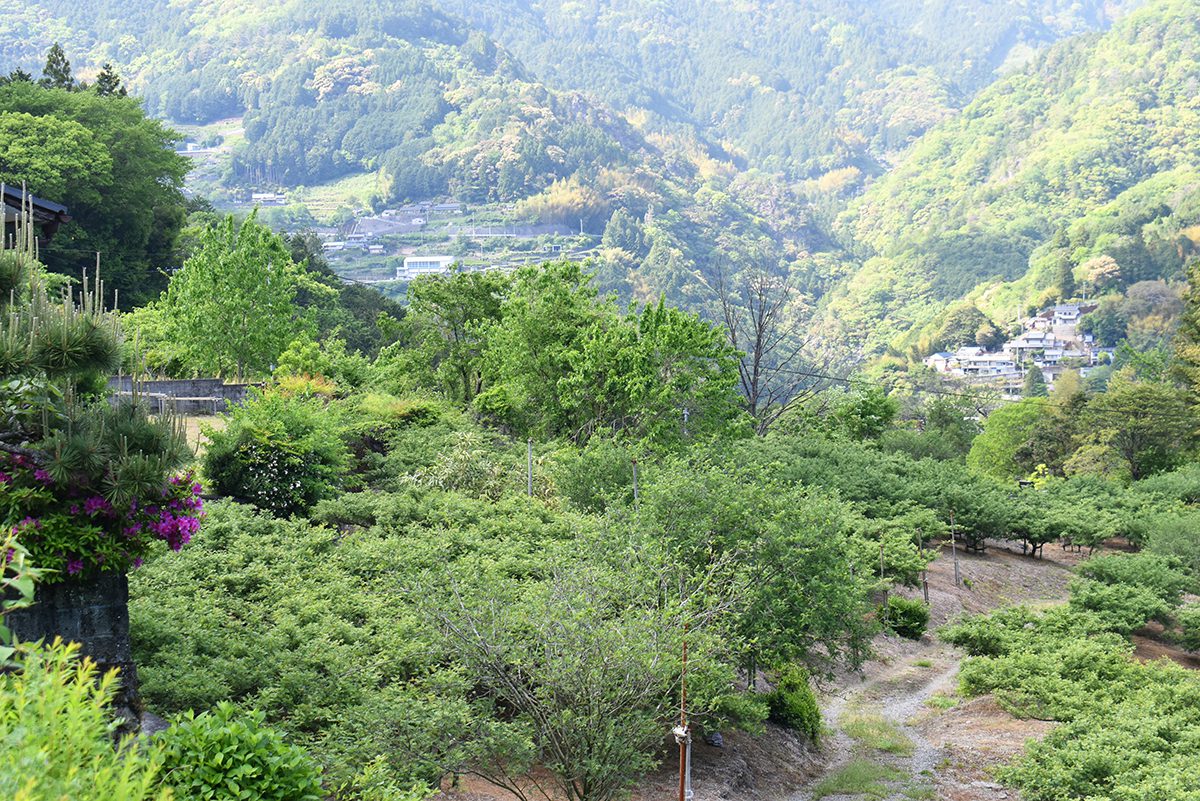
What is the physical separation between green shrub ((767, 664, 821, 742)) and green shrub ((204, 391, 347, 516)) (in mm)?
8065

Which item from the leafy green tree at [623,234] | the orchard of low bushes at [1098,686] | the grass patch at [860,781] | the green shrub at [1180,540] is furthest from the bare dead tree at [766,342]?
the leafy green tree at [623,234]

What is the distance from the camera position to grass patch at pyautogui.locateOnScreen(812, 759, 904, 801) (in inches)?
535

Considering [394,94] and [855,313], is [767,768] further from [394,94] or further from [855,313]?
[394,94]

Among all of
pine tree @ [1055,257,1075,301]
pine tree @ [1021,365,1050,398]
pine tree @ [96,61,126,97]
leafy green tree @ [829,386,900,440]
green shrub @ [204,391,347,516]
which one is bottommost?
pine tree @ [1021,365,1050,398]

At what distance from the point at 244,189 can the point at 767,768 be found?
176368mm

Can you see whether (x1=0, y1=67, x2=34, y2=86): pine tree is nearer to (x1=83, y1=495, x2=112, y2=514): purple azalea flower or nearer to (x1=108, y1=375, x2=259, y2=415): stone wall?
(x1=108, y1=375, x2=259, y2=415): stone wall

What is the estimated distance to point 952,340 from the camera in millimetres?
132125

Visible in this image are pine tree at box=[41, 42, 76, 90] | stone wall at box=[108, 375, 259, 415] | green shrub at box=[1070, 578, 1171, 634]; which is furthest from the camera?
pine tree at box=[41, 42, 76, 90]

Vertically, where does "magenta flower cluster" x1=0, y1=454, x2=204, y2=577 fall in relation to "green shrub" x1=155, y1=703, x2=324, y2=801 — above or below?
above

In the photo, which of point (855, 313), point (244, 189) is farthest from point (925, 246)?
point (244, 189)

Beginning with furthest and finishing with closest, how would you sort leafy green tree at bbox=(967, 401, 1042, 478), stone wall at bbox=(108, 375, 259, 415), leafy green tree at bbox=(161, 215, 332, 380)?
leafy green tree at bbox=(967, 401, 1042, 478) → leafy green tree at bbox=(161, 215, 332, 380) → stone wall at bbox=(108, 375, 259, 415)

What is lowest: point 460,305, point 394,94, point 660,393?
point 660,393

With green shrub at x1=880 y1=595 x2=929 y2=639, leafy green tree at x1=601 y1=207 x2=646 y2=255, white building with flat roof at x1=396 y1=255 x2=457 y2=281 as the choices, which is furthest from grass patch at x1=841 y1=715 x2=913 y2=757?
leafy green tree at x1=601 y1=207 x2=646 y2=255

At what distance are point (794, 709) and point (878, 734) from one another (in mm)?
2301
